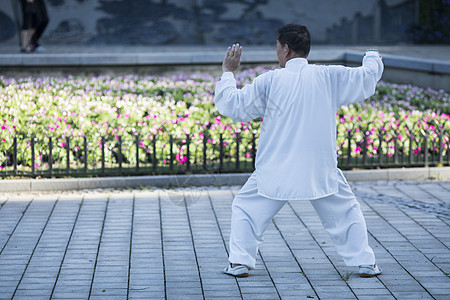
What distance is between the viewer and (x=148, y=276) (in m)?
5.09

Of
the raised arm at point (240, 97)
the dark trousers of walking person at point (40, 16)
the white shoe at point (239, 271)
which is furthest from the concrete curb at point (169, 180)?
the dark trousers of walking person at point (40, 16)

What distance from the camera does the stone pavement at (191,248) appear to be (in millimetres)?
4828

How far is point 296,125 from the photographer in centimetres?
472

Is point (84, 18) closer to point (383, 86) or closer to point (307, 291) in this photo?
point (383, 86)

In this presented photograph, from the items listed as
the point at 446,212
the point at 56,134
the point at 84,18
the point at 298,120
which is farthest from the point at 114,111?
the point at 84,18

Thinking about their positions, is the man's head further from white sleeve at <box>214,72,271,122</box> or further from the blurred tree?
the blurred tree

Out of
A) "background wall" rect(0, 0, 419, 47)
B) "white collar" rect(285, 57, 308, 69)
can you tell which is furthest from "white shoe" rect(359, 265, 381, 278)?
"background wall" rect(0, 0, 419, 47)

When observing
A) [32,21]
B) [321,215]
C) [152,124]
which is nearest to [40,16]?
[32,21]

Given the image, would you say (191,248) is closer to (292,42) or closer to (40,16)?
(292,42)

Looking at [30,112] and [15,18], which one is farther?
[15,18]

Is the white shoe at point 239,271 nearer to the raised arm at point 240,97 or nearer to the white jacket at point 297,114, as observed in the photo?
the white jacket at point 297,114

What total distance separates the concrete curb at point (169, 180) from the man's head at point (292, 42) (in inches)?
136

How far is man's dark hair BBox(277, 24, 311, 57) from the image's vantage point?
478 centimetres

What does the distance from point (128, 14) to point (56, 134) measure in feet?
31.2
